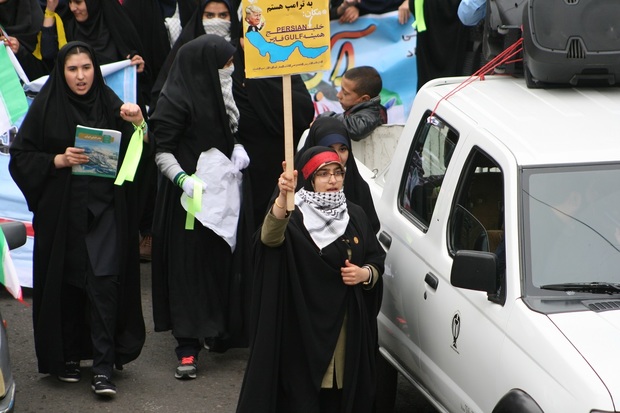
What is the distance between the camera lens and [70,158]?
692cm

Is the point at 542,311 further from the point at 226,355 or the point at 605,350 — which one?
the point at 226,355

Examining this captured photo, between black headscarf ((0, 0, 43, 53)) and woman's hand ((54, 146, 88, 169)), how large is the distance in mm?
2829

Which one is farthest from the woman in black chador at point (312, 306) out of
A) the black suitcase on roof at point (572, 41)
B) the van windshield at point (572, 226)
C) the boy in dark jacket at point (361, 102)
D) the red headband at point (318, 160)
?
the boy in dark jacket at point (361, 102)

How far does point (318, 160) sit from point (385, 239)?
0.91 meters

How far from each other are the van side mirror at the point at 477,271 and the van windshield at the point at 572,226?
15 cm

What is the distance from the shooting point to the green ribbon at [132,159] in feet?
22.9

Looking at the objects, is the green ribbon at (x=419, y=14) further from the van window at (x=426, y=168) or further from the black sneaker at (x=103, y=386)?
the black sneaker at (x=103, y=386)

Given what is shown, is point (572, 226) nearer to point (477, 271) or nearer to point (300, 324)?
point (477, 271)

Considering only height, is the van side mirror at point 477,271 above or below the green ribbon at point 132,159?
below

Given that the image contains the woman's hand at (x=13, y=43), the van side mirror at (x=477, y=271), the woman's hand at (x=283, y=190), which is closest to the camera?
the van side mirror at (x=477, y=271)

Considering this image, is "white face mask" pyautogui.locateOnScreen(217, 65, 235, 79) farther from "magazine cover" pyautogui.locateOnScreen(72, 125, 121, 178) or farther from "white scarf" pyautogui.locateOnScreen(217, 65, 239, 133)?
"magazine cover" pyautogui.locateOnScreen(72, 125, 121, 178)

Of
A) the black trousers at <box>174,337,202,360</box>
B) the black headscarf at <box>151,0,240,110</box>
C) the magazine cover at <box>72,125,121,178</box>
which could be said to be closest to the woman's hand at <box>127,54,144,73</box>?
the black headscarf at <box>151,0,240,110</box>

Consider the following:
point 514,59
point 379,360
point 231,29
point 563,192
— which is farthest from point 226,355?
point 563,192

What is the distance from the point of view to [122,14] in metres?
9.62
